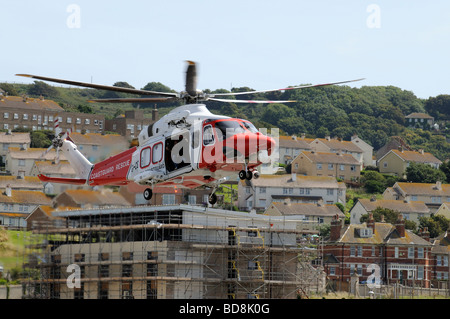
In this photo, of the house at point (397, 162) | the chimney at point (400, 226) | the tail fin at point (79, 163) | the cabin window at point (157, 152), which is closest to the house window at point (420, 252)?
the chimney at point (400, 226)

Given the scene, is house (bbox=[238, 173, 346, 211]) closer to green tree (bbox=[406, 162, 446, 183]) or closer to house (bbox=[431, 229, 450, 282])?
green tree (bbox=[406, 162, 446, 183])

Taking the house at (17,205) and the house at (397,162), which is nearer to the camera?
the house at (17,205)

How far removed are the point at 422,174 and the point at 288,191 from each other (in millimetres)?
41306

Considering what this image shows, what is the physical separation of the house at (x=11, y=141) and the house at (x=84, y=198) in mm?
104496

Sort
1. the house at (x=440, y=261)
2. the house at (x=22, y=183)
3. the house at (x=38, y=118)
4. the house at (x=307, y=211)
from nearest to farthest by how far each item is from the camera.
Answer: the house at (x=440, y=261), the house at (x=307, y=211), the house at (x=22, y=183), the house at (x=38, y=118)

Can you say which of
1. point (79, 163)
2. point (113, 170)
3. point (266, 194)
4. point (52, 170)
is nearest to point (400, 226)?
point (266, 194)

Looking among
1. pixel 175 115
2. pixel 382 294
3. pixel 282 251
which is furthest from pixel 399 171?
pixel 175 115

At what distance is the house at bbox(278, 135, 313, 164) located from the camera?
183163 mm

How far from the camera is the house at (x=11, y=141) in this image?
16752 cm

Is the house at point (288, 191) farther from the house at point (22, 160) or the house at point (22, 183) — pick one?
the house at point (22, 160)

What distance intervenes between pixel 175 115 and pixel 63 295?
117ft

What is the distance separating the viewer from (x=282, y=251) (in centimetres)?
7888

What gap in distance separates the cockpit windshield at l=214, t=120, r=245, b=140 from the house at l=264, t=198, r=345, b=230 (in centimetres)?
8797

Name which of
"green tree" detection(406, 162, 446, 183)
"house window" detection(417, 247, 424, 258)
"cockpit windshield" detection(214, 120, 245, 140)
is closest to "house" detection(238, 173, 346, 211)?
"green tree" detection(406, 162, 446, 183)
